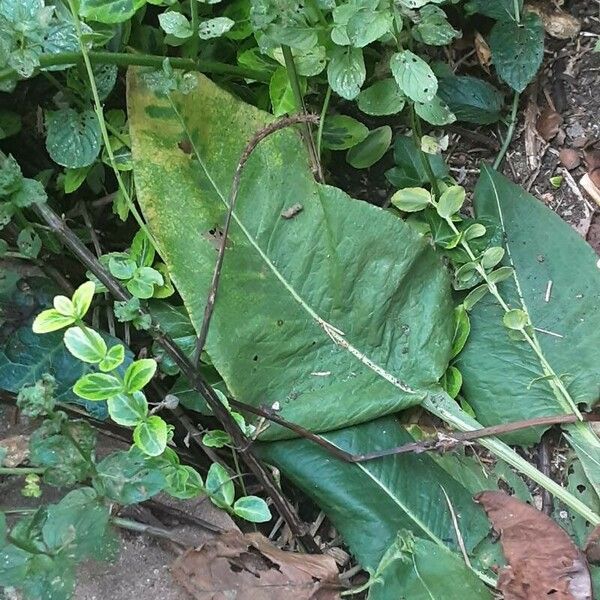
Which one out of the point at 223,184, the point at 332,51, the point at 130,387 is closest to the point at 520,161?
the point at 332,51

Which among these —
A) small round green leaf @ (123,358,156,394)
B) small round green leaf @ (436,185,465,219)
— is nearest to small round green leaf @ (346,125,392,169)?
small round green leaf @ (436,185,465,219)

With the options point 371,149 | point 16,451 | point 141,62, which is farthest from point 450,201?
point 16,451

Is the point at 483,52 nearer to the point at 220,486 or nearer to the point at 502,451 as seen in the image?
the point at 502,451

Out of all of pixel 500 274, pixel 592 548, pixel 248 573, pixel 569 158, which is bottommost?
pixel 248 573

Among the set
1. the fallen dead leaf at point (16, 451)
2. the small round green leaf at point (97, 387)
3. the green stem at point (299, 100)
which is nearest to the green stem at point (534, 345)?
the green stem at point (299, 100)

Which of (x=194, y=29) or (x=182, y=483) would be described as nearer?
(x=182, y=483)
